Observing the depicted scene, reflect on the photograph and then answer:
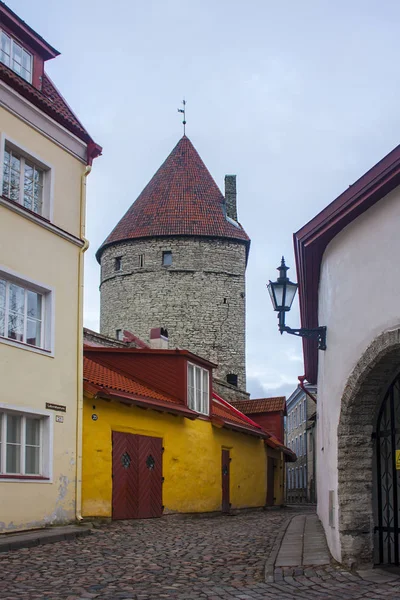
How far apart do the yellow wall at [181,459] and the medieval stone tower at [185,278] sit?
58.3 ft

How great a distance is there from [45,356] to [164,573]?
659 centimetres

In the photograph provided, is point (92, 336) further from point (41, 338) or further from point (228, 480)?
point (41, 338)

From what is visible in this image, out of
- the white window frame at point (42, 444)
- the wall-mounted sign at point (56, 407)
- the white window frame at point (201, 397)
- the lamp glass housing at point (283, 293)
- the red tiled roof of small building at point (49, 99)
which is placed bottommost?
the white window frame at point (42, 444)

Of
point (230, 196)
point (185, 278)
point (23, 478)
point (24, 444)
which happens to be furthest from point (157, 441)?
point (230, 196)

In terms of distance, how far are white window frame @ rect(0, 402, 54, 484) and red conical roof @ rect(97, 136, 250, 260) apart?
32675mm

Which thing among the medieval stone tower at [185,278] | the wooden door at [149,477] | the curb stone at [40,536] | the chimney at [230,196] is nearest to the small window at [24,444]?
the curb stone at [40,536]

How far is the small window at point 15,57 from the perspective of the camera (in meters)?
15.8

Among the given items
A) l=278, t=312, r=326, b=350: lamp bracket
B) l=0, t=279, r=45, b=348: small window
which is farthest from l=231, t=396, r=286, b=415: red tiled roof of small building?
l=278, t=312, r=326, b=350: lamp bracket

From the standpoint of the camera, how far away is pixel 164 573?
9336 mm

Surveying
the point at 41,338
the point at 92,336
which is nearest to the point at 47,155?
the point at 41,338

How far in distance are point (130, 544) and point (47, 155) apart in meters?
7.29

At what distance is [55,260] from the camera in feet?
51.7

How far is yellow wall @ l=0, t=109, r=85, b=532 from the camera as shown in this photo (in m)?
14.1

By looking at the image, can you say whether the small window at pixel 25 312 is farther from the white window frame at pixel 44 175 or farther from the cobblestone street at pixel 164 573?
the cobblestone street at pixel 164 573
